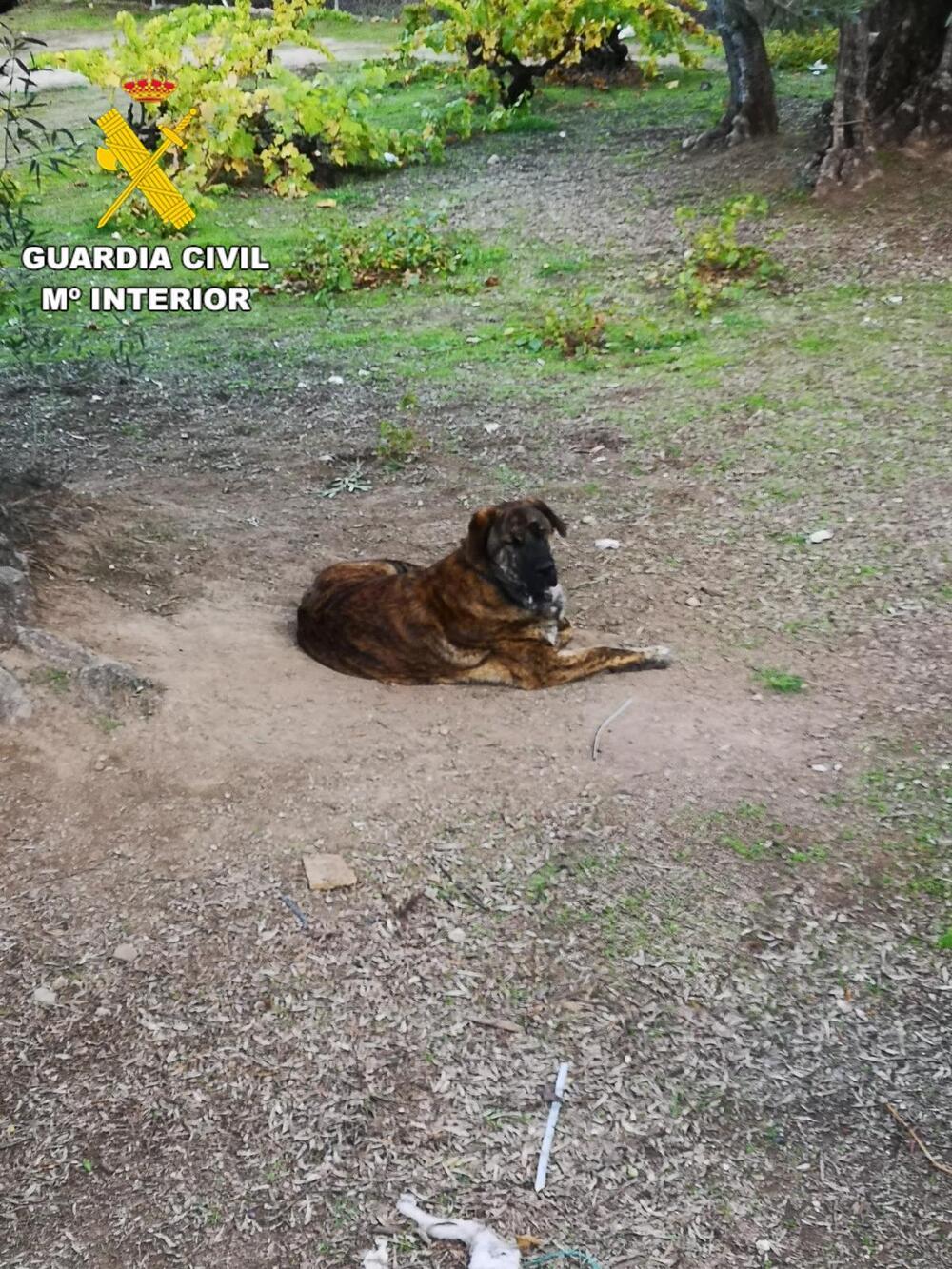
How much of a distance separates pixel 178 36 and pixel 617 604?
43.6 ft

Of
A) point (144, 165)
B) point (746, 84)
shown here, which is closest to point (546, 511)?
point (746, 84)

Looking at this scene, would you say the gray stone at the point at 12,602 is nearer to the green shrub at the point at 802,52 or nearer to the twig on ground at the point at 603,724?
the twig on ground at the point at 603,724

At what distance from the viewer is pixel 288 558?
7.05 meters

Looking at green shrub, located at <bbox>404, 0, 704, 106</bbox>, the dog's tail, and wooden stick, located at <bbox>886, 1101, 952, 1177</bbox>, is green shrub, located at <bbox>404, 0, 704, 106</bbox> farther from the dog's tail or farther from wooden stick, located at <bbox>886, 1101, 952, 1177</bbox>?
wooden stick, located at <bbox>886, 1101, 952, 1177</bbox>

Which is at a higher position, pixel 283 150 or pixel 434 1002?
pixel 283 150

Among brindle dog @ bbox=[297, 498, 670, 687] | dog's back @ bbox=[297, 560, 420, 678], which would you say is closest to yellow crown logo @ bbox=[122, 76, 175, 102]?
dog's back @ bbox=[297, 560, 420, 678]

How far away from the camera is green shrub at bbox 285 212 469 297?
1191cm

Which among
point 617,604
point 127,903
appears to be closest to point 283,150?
point 617,604

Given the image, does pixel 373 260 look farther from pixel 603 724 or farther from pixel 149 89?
pixel 603 724

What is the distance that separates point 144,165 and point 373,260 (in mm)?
5109

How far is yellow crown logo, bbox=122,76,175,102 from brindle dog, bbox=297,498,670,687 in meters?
12.0

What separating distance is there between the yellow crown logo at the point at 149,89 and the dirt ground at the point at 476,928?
10422 millimetres

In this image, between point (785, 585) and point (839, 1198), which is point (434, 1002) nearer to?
point (839, 1198)

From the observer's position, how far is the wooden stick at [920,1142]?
3.37m
